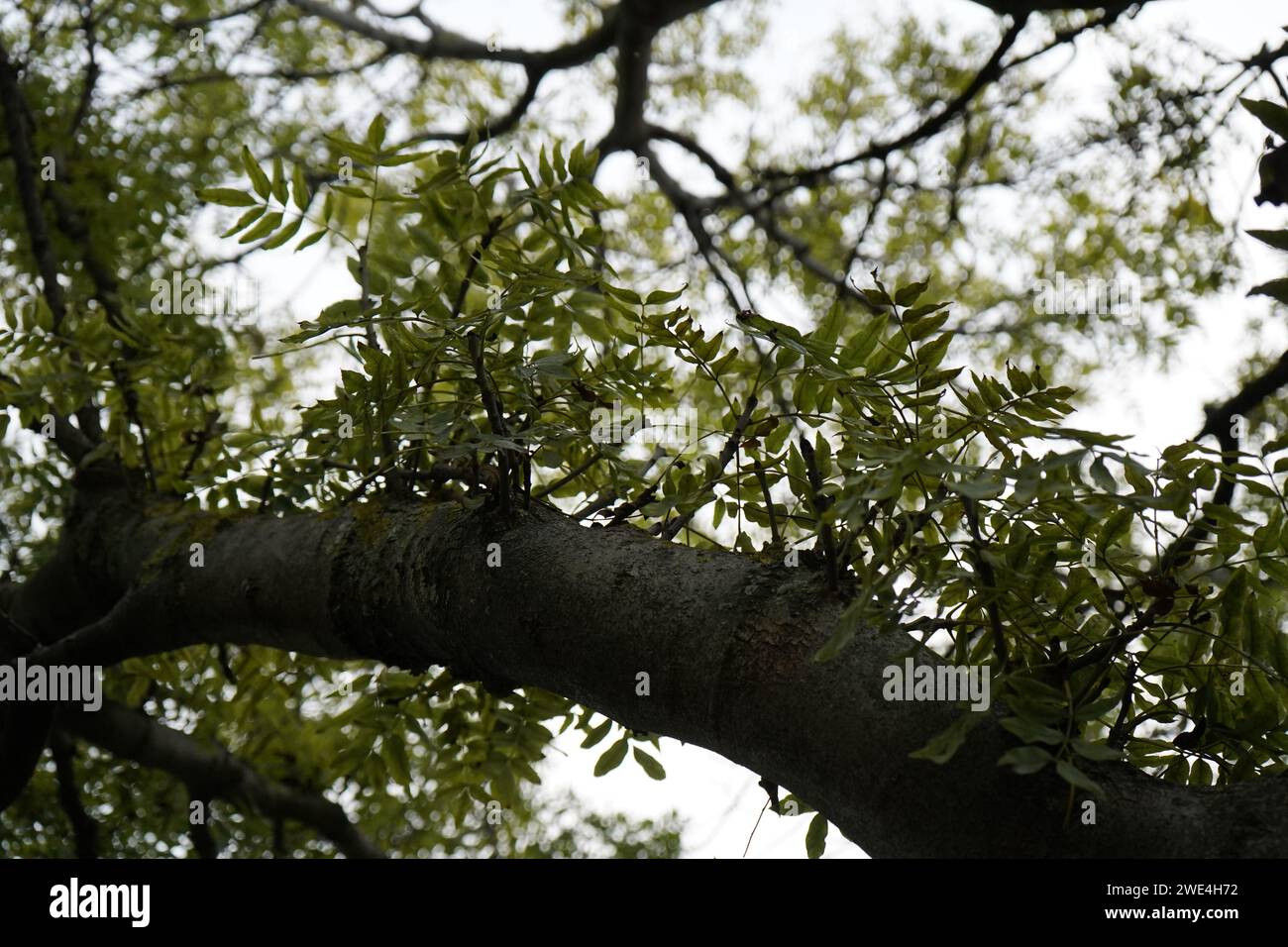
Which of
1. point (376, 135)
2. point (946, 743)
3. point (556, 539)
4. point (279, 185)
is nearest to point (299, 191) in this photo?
point (279, 185)

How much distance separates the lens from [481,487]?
1629mm

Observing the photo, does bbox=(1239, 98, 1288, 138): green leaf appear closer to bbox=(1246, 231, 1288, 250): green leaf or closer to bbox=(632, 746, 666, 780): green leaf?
bbox=(1246, 231, 1288, 250): green leaf

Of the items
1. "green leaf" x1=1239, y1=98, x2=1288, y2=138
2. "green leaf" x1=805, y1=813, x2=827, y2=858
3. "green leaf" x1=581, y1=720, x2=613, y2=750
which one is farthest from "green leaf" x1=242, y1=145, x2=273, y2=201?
"green leaf" x1=1239, y1=98, x2=1288, y2=138

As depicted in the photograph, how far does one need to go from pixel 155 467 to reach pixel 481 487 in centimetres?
138

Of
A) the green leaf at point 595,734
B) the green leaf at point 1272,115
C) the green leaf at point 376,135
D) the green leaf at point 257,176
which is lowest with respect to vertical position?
the green leaf at point 595,734

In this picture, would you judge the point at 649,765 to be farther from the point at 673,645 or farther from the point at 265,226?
the point at 265,226

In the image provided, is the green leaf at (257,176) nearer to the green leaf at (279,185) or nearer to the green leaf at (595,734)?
the green leaf at (279,185)

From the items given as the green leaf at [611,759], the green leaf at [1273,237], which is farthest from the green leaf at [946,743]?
the green leaf at [611,759]

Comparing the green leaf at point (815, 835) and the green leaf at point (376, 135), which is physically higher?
the green leaf at point (376, 135)

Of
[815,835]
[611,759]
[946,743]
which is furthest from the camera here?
[611,759]

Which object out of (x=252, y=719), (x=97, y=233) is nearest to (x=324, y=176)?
(x=97, y=233)

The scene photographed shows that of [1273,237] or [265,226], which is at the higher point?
[265,226]

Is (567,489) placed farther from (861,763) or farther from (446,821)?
(446,821)
